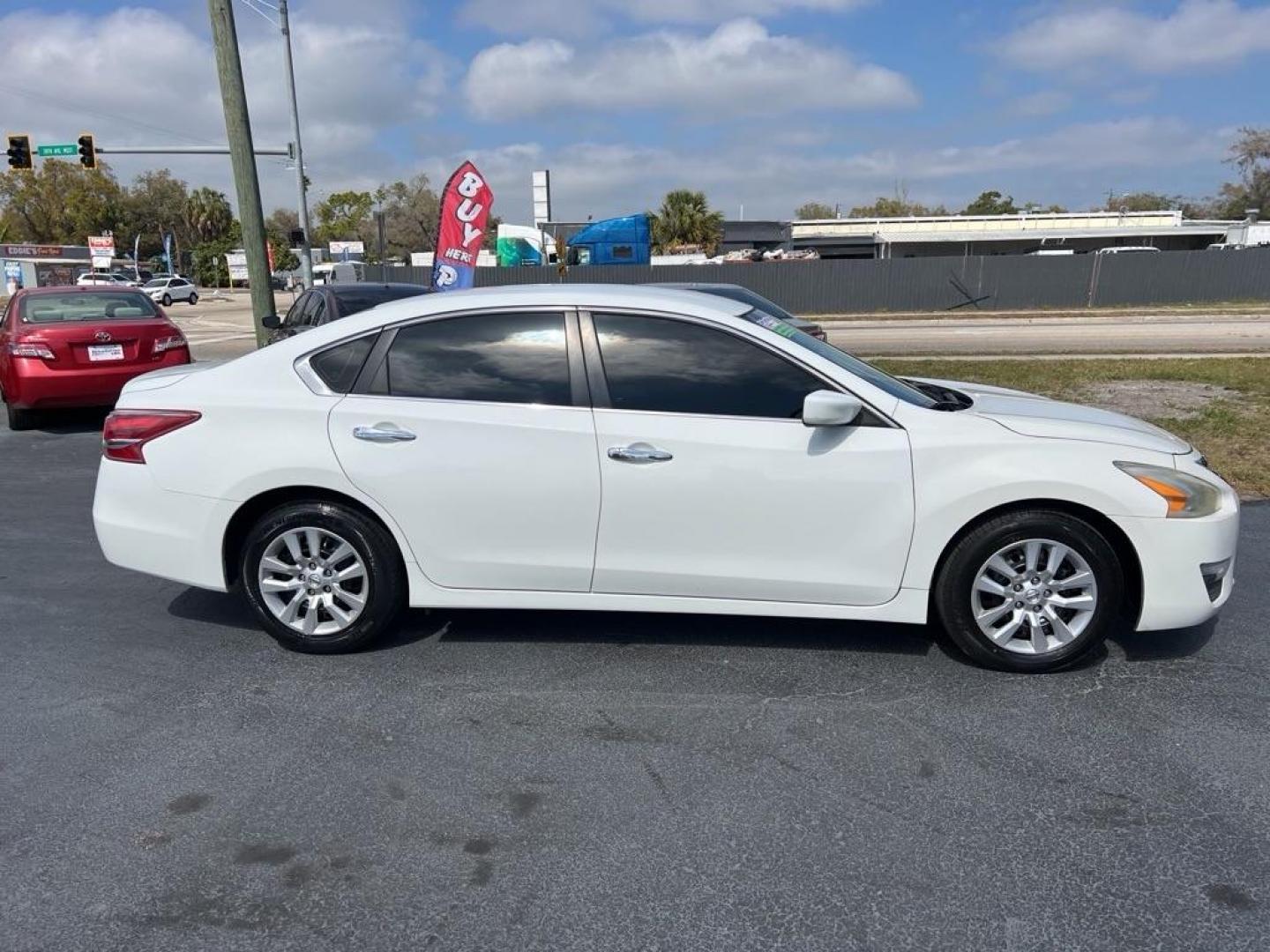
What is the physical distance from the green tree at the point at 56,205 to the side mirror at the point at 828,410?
10134 centimetres

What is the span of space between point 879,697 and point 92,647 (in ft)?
11.9

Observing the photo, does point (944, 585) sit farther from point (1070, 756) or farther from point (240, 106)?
point (240, 106)

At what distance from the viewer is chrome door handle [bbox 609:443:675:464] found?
4.00 m

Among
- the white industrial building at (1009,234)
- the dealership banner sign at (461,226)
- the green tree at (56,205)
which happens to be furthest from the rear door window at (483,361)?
the green tree at (56,205)

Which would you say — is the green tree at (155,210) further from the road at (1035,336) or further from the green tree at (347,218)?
the road at (1035,336)

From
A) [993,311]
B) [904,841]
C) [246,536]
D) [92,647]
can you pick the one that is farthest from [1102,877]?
[993,311]

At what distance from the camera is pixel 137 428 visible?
442 cm

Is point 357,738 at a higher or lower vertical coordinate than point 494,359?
lower

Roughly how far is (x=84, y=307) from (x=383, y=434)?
26.5ft

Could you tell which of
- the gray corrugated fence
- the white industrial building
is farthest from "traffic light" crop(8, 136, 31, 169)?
Result: the white industrial building

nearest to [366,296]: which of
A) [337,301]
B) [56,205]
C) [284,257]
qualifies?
[337,301]

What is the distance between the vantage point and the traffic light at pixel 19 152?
1049 inches

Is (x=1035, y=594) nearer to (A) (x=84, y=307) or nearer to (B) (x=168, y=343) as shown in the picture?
(B) (x=168, y=343)

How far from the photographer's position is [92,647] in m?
4.53
